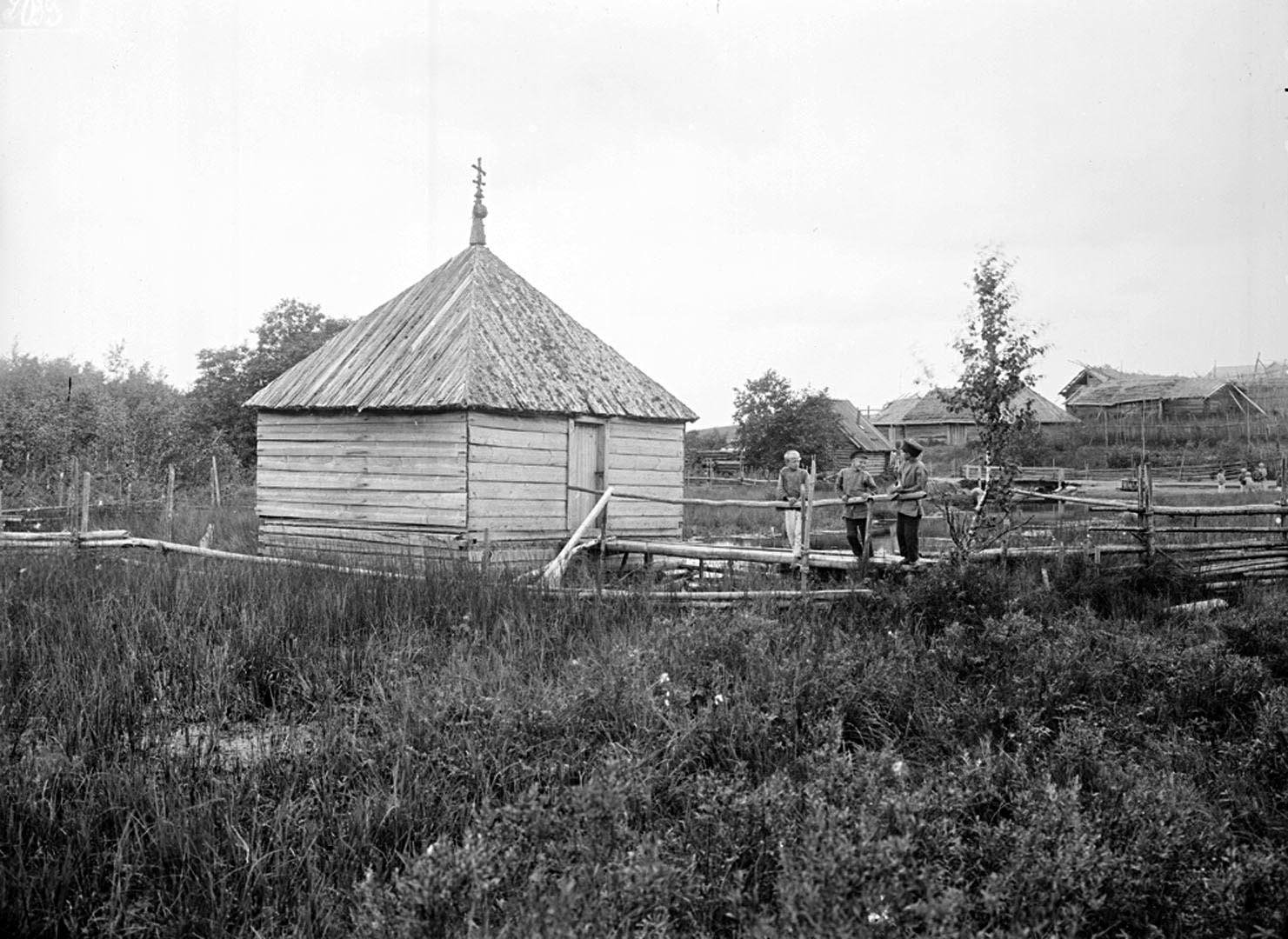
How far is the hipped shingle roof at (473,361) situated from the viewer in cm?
1334

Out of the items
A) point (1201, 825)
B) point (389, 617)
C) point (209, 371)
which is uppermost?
point (209, 371)

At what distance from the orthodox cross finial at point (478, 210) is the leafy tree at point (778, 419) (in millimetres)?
20375

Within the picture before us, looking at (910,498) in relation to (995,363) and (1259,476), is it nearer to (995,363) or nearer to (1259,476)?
(995,363)

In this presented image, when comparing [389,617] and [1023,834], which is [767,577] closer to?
[389,617]

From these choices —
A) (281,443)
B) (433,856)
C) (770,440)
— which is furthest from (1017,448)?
(770,440)

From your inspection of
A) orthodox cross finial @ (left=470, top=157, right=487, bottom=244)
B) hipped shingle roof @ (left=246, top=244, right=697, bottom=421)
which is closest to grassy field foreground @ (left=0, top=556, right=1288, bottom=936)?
hipped shingle roof @ (left=246, top=244, right=697, bottom=421)

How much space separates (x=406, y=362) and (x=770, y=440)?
23373 millimetres

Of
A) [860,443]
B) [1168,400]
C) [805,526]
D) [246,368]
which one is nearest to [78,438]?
[246,368]

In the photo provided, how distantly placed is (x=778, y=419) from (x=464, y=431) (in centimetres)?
2393

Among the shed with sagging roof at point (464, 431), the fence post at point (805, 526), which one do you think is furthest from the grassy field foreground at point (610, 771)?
the shed with sagging roof at point (464, 431)

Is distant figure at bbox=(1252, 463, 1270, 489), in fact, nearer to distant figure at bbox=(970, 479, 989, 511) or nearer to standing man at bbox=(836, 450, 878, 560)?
standing man at bbox=(836, 450, 878, 560)

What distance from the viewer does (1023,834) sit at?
3775 millimetres

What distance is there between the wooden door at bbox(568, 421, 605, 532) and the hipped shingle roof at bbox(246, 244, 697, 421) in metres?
0.41

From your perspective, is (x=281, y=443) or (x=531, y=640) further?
(x=281, y=443)
